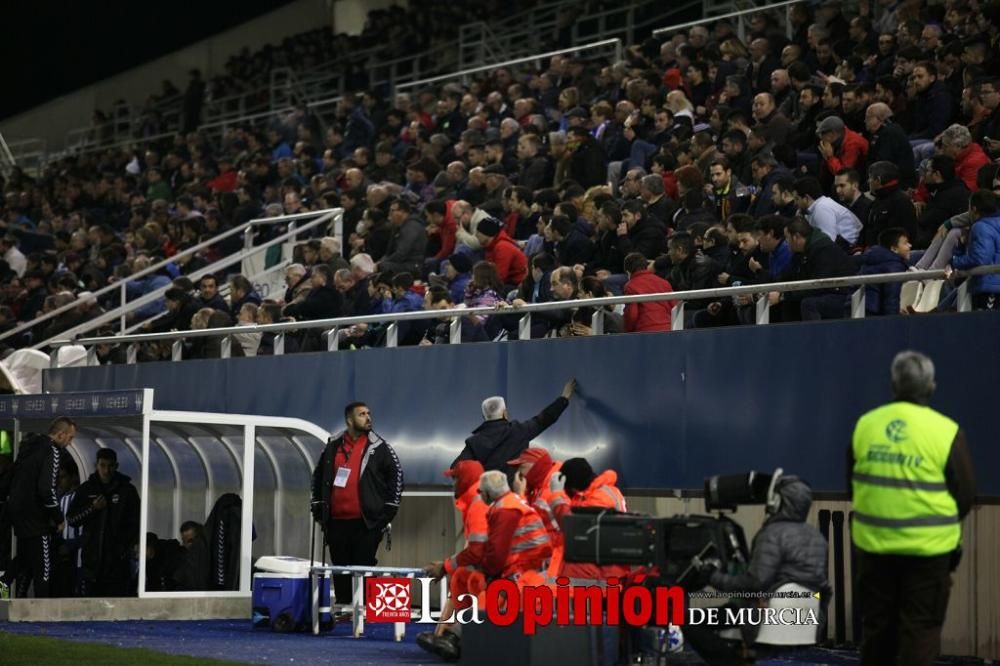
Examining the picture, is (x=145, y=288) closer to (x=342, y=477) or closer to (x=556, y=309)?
(x=342, y=477)

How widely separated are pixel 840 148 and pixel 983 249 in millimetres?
3375

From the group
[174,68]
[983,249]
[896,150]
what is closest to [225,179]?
[174,68]

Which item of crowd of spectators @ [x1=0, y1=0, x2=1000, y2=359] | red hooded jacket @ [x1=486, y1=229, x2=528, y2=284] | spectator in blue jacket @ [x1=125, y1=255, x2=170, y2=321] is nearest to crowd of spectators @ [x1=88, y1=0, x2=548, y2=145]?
crowd of spectators @ [x1=0, y1=0, x2=1000, y2=359]

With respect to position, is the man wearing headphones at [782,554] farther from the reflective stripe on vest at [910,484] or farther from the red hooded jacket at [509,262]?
the red hooded jacket at [509,262]

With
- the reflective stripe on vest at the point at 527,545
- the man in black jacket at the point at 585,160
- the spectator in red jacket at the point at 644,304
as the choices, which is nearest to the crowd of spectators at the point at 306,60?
the man in black jacket at the point at 585,160

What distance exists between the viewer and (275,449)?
17656mm

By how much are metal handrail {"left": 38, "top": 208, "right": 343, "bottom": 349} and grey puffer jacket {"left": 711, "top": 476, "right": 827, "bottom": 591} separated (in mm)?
12439

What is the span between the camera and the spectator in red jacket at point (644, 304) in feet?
47.3

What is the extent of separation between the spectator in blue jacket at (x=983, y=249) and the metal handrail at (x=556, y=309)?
11 centimetres

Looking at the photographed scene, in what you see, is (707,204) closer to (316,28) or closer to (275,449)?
(275,449)

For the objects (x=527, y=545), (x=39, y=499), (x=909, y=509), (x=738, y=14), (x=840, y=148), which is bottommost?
(x=527, y=545)

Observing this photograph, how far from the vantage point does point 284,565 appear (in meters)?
15.3

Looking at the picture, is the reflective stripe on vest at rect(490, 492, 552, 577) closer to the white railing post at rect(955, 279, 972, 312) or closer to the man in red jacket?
the white railing post at rect(955, 279, 972, 312)

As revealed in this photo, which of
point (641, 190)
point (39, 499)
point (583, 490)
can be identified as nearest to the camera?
point (583, 490)
